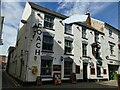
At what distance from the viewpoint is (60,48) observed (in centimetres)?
1598

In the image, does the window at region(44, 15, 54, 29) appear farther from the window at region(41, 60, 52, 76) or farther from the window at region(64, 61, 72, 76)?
the window at region(64, 61, 72, 76)

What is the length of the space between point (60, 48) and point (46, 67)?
2.67m

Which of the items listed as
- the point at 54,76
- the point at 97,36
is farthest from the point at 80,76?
the point at 97,36

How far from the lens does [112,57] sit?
2312cm

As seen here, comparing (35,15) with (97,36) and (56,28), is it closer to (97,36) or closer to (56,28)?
(56,28)

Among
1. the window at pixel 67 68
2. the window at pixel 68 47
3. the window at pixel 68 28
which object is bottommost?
the window at pixel 67 68

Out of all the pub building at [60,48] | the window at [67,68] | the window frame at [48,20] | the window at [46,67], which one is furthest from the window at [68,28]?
the window at [46,67]

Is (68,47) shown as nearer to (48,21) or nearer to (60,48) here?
(60,48)

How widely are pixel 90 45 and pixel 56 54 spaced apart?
20.5 feet

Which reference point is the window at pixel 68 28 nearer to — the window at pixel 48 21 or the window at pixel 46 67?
the window at pixel 48 21

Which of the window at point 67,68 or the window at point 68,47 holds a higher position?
the window at point 68,47

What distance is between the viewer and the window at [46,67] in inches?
571

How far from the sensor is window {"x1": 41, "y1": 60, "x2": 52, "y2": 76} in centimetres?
1449

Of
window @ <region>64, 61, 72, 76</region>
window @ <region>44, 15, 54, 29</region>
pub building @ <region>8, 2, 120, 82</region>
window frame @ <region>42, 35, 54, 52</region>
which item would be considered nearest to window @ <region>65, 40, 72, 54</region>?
pub building @ <region>8, 2, 120, 82</region>
